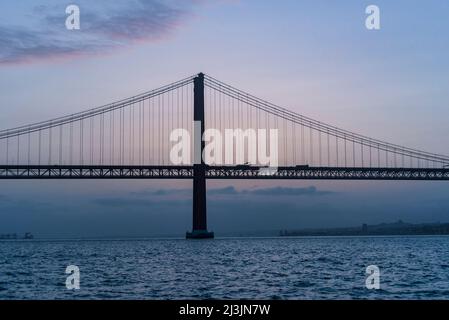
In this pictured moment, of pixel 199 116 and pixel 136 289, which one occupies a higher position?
pixel 199 116

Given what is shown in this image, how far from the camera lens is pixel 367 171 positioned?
78000 millimetres

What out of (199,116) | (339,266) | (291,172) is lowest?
(339,266)

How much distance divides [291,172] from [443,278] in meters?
50.0

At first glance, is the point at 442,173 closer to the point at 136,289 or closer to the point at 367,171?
the point at 367,171
